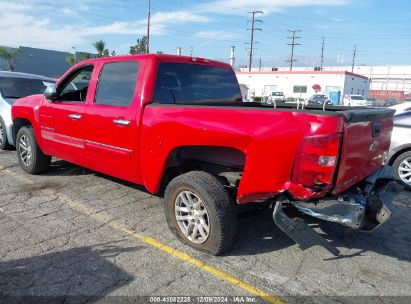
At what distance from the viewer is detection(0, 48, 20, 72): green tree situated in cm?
4784

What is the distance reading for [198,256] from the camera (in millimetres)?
3588

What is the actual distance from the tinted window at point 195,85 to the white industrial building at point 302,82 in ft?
151

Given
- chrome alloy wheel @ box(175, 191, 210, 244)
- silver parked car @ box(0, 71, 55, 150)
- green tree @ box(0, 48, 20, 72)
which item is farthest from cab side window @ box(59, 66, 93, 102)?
green tree @ box(0, 48, 20, 72)

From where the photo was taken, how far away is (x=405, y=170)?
21.0 feet

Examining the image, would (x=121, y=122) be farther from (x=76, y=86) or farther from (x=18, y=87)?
(x=18, y=87)

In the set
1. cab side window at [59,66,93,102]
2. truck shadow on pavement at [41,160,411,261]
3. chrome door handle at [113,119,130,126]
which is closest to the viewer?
truck shadow on pavement at [41,160,411,261]

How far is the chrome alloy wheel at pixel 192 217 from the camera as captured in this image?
3.57m

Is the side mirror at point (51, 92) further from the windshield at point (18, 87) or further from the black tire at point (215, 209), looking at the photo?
the windshield at point (18, 87)

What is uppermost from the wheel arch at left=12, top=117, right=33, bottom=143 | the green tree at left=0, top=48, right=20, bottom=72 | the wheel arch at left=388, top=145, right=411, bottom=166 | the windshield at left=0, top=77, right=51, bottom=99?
the green tree at left=0, top=48, right=20, bottom=72

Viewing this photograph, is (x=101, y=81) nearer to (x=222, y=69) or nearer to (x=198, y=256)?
(x=222, y=69)

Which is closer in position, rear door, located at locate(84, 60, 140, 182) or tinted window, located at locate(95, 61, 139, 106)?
rear door, located at locate(84, 60, 140, 182)

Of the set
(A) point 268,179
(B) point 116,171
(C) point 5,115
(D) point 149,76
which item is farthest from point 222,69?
(C) point 5,115

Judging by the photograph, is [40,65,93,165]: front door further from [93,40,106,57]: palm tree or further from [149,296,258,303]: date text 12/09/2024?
[93,40,106,57]: palm tree

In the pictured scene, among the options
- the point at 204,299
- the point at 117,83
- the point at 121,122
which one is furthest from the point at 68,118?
the point at 204,299
